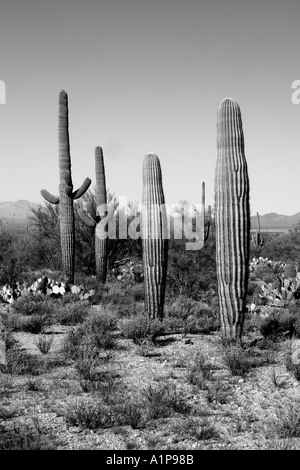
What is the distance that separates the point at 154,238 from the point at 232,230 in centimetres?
255

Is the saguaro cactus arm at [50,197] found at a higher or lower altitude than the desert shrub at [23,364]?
higher

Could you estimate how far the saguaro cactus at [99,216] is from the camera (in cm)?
1753

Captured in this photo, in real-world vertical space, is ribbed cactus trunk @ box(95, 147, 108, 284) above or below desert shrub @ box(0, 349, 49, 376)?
above

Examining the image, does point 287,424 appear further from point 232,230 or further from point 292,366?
point 232,230

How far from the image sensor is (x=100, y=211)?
18.1 meters

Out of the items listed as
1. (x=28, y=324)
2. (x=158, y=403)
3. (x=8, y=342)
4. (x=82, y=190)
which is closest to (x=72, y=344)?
(x=8, y=342)

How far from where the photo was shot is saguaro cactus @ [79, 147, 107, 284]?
1753 centimetres

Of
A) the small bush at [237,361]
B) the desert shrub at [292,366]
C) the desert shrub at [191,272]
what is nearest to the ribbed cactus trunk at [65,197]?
the desert shrub at [191,272]

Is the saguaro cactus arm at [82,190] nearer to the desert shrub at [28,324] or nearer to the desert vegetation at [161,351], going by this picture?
the desert vegetation at [161,351]

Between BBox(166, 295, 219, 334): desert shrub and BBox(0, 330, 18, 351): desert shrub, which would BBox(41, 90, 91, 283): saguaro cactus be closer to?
BBox(166, 295, 219, 334): desert shrub

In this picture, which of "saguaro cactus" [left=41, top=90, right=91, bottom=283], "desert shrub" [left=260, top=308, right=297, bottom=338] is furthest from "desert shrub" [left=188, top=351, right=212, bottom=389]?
"saguaro cactus" [left=41, top=90, right=91, bottom=283]

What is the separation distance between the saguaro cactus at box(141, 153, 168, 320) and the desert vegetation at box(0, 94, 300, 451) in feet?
0.08

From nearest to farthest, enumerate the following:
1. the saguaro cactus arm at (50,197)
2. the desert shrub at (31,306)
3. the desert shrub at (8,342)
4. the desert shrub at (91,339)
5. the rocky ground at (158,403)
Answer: the rocky ground at (158,403)
the desert shrub at (91,339)
the desert shrub at (8,342)
the desert shrub at (31,306)
the saguaro cactus arm at (50,197)

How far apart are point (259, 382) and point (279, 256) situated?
21849mm
